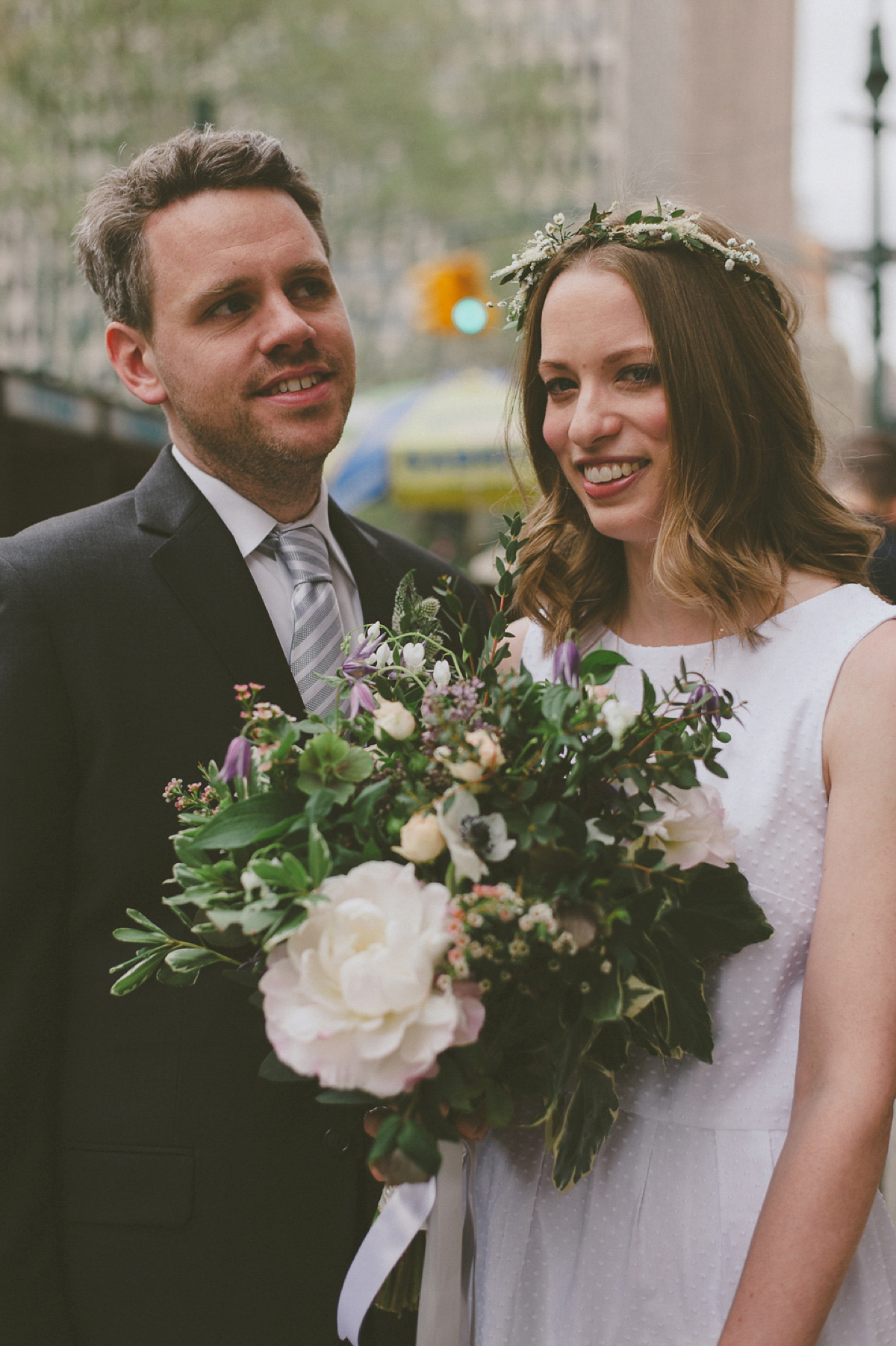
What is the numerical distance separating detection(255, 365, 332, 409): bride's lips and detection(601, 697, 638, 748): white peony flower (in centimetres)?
119

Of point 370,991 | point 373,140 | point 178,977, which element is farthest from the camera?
point 373,140

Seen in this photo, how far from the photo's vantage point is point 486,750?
1.51 m

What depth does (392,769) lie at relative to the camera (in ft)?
5.43

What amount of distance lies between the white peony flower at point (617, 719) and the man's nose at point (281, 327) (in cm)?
123

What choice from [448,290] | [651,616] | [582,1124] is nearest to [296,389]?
[651,616]

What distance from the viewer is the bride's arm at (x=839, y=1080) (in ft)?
5.68

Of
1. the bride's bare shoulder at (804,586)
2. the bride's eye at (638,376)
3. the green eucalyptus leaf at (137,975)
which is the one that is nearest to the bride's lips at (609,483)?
the bride's eye at (638,376)

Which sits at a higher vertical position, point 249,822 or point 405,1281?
point 249,822

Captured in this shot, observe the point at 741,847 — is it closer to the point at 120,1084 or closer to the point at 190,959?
the point at 190,959

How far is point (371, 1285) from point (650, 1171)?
18.7 inches

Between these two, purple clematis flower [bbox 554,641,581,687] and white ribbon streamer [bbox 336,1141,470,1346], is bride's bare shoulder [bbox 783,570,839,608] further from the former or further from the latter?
white ribbon streamer [bbox 336,1141,470,1346]

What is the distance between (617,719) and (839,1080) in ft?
2.23

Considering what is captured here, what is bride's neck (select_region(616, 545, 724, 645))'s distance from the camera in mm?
2229

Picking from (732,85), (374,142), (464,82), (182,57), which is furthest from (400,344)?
(732,85)
